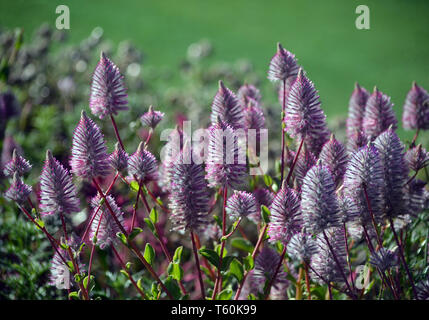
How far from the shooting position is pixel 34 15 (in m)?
4.44

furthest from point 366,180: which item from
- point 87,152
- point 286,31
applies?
point 286,31

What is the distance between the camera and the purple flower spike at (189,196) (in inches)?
35.6

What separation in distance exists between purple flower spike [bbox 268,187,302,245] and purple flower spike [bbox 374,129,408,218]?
0.19m

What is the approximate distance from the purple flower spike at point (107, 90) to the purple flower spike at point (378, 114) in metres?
0.62

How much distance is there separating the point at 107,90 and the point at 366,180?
57 centimetres

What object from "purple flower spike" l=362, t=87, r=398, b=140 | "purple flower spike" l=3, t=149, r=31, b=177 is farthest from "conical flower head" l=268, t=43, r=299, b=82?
"purple flower spike" l=3, t=149, r=31, b=177

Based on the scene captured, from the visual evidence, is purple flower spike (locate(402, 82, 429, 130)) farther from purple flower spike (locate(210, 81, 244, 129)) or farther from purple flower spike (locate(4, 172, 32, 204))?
purple flower spike (locate(4, 172, 32, 204))

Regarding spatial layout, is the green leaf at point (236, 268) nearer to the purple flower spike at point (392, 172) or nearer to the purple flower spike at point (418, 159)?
the purple flower spike at point (392, 172)

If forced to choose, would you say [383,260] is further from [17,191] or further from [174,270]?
[17,191]

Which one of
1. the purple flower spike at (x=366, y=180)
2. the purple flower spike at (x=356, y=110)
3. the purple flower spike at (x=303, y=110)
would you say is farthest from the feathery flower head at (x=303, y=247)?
the purple flower spike at (x=356, y=110)

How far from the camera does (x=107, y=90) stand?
3.26 ft

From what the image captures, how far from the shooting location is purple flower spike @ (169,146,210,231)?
90 cm
